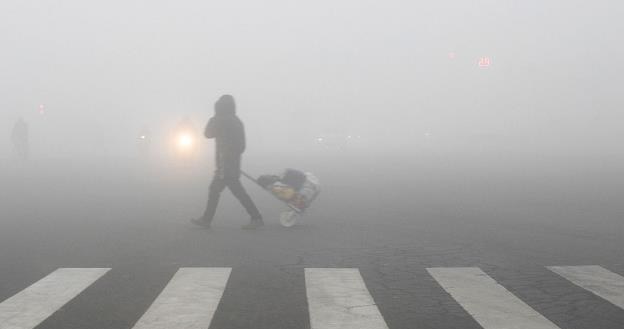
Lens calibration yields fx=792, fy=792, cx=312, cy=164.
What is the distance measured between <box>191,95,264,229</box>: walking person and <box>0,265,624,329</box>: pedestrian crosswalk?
3.43 metres

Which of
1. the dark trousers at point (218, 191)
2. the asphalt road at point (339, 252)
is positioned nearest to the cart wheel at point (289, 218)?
the asphalt road at point (339, 252)

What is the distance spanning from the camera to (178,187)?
65.7 ft

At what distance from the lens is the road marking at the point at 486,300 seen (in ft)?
18.4

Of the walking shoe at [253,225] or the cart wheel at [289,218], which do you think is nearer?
the walking shoe at [253,225]

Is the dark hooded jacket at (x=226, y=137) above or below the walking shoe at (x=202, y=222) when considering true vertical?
above

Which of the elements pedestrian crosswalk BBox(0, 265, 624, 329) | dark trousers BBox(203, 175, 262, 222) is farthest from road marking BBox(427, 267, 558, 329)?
dark trousers BBox(203, 175, 262, 222)

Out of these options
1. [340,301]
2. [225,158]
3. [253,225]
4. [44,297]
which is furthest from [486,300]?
[225,158]

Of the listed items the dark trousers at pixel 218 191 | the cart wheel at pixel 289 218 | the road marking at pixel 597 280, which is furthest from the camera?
the cart wheel at pixel 289 218

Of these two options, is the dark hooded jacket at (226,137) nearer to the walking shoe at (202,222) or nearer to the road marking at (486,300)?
the walking shoe at (202,222)

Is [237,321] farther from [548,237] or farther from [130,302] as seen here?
[548,237]

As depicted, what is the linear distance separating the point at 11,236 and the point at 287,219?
376cm

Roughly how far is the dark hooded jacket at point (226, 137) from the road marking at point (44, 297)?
365 centimetres

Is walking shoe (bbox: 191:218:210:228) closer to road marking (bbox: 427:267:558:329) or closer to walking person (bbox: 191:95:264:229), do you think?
walking person (bbox: 191:95:264:229)

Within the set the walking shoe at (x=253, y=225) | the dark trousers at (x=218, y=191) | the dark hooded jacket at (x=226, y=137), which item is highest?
the dark hooded jacket at (x=226, y=137)
